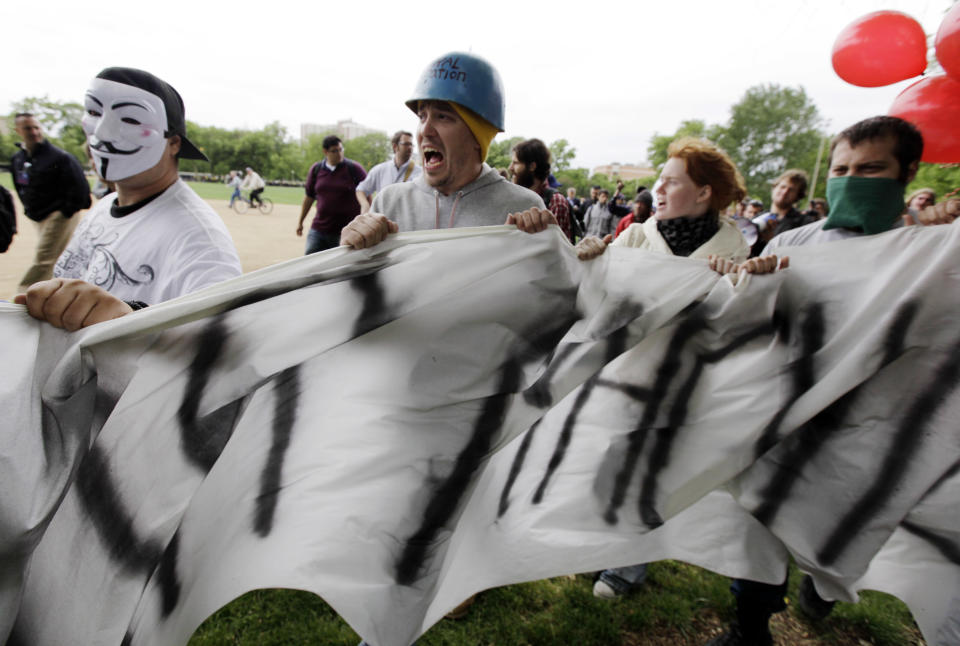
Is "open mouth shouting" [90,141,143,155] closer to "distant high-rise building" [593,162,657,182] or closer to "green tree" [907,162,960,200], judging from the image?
"green tree" [907,162,960,200]

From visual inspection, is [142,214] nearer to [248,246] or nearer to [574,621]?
[574,621]

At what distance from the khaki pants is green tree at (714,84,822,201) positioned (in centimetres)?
5073

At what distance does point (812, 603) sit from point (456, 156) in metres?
2.59

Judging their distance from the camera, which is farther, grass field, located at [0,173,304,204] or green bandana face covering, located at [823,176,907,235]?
grass field, located at [0,173,304,204]

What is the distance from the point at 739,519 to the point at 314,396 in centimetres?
159

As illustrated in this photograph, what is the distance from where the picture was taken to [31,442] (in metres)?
1.22

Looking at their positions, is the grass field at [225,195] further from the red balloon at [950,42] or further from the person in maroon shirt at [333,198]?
the red balloon at [950,42]

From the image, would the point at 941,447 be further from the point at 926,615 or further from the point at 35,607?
the point at 35,607

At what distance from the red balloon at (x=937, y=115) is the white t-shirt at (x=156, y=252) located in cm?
351

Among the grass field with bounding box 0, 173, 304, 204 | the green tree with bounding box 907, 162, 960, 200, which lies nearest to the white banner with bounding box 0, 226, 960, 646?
the green tree with bounding box 907, 162, 960, 200

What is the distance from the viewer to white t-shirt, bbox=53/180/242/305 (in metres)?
1.85

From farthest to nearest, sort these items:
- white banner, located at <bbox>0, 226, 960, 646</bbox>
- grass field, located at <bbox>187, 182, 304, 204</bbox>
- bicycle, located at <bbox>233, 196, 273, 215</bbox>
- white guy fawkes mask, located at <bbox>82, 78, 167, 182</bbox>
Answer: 1. grass field, located at <bbox>187, 182, 304, 204</bbox>
2. bicycle, located at <bbox>233, 196, 273, 215</bbox>
3. white guy fawkes mask, located at <bbox>82, 78, 167, 182</bbox>
4. white banner, located at <bbox>0, 226, 960, 646</bbox>

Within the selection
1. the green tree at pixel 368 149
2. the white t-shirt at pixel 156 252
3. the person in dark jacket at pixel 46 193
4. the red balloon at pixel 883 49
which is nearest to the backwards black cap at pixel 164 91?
the white t-shirt at pixel 156 252

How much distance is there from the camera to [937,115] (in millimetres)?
2857
